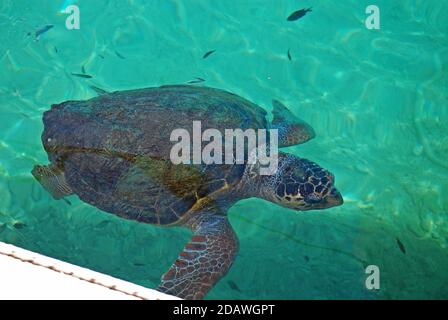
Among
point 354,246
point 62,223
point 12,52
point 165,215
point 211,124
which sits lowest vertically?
point 354,246

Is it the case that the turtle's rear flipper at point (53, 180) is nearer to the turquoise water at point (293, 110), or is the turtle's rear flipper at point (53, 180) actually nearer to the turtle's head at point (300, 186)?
the turquoise water at point (293, 110)

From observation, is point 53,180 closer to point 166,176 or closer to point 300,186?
point 166,176

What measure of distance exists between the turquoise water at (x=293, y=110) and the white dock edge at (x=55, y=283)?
5.97 ft

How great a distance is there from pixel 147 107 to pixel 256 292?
201cm

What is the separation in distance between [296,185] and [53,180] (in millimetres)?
2459

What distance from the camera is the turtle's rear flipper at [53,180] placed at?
4.36 m

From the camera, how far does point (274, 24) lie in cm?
646

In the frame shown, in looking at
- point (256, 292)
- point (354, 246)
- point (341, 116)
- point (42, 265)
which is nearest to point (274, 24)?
point (341, 116)

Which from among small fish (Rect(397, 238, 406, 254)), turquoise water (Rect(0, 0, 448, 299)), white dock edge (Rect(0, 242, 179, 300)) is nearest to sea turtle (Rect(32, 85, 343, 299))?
turquoise water (Rect(0, 0, 448, 299))

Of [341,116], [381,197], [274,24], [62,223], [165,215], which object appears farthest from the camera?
[274,24]

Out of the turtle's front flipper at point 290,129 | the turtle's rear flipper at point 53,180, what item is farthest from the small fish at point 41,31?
the turtle's front flipper at point 290,129

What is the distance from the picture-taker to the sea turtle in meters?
3.87

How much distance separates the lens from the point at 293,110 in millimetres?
5641

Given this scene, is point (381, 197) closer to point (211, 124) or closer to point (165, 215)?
point (211, 124)
